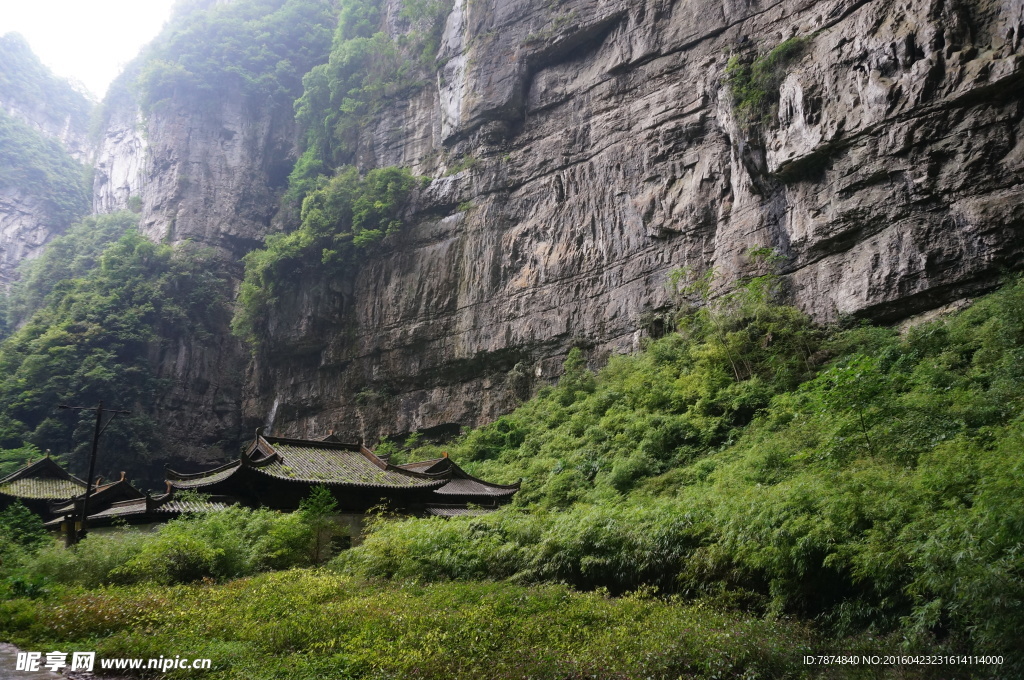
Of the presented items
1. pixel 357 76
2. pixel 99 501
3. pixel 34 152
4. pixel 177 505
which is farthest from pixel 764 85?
pixel 34 152

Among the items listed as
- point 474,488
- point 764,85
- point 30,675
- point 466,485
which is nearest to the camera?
point 30,675

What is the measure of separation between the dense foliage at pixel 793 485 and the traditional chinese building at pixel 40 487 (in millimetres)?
15874

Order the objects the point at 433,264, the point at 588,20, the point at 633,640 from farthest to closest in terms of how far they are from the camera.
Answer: the point at 433,264
the point at 588,20
the point at 633,640

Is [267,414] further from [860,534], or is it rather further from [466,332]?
[860,534]

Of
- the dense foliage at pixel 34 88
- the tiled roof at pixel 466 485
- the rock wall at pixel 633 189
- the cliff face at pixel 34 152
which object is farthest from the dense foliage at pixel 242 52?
the tiled roof at pixel 466 485

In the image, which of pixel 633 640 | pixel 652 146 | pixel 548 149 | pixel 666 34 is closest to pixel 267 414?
pixel 548 149

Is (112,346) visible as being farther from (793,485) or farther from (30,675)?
(793,485)

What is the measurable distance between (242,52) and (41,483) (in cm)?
3628

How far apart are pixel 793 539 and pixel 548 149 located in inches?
944

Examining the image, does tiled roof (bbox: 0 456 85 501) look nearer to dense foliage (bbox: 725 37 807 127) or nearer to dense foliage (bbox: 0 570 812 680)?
dense foliage (bbox: 0 570 812 680)

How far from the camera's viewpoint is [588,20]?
91.6 feet

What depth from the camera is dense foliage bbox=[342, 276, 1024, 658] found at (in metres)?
5.93

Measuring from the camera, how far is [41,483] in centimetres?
2295

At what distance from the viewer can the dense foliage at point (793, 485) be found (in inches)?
233
